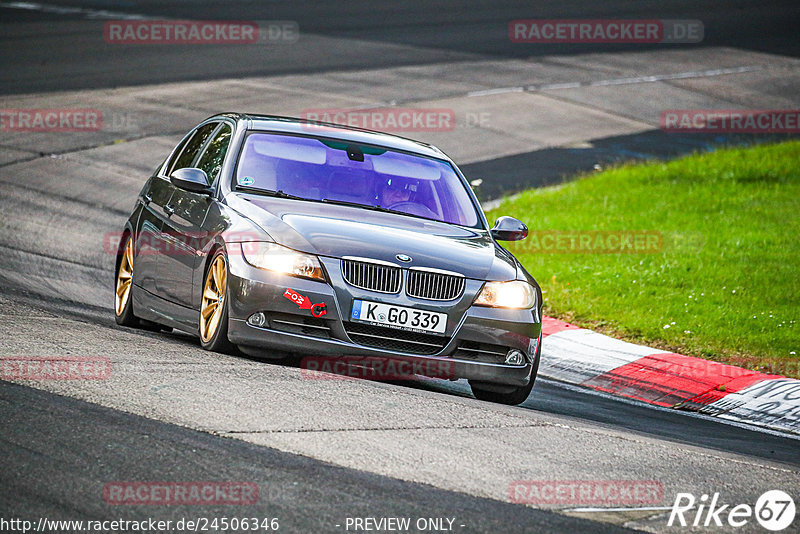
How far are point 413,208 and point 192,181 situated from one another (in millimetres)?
1524

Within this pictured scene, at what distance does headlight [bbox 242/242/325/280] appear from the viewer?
7387 mm

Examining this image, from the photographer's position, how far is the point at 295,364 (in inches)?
315

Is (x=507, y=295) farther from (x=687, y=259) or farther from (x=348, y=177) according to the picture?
(x=687, y=259)

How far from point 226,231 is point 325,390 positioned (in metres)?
1.46

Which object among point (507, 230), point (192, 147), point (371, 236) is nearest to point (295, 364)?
point (371, 236)

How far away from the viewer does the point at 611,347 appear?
419 inches

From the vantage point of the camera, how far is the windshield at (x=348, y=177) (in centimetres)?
845

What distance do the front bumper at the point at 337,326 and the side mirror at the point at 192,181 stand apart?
97cm

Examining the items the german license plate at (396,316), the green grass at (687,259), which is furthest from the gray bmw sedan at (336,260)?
the green grass at (687,259)

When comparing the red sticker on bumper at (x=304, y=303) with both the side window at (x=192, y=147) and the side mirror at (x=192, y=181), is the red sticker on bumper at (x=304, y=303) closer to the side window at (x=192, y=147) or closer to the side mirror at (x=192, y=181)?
the side mirror at (x=192, y=181)

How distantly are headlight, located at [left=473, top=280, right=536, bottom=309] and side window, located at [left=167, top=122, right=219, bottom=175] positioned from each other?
292 centimetres

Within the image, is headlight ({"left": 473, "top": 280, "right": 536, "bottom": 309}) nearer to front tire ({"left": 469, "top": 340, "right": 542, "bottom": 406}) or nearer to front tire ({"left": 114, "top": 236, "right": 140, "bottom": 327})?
front tire ({"left": 469, "top": 340, "right": 542, "bottom": 406})

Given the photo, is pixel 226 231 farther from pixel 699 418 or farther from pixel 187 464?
pixel 699 418

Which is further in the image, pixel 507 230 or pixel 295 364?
pixel 507 230
